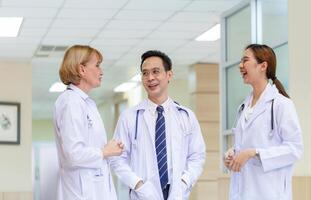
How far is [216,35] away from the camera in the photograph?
29.9ft

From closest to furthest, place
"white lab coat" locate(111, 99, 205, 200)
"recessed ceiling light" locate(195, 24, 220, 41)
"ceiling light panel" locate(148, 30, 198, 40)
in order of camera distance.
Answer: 1. "white lab coat" locate(111, 99, 205, 200)
2. "recessed ceiling light" locate(195, 24, 220, 41)
3. "ceiling light panel" locate(148, 30, 198, 40)

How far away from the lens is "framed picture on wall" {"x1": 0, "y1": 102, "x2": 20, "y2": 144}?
10.6 meters

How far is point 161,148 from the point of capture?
379cm

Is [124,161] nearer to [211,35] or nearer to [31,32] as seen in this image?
[31,32]

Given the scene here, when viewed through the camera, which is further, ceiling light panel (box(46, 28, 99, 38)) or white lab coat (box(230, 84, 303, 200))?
ceiling light panel (box(46, 28, 99, 38))

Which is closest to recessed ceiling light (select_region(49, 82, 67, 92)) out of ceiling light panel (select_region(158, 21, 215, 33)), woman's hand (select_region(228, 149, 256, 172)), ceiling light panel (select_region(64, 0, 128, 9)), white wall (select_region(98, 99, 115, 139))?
white wall (select_region(98, 99, 115, 139))

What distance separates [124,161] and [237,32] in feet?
14.0

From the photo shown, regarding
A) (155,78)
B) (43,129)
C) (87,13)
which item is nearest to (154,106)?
(155,78)

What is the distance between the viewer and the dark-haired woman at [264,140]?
3.42 meters

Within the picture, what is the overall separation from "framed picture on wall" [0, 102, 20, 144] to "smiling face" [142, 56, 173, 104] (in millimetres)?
A: 7044

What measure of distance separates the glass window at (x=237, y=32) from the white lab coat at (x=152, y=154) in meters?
3.67

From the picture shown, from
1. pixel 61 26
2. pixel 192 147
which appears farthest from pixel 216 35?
pixel 192 147

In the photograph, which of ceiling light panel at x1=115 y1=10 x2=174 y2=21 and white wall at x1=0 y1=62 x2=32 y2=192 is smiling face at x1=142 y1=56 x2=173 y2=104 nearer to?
ceiling light panel at x1=115 y1=10 x2=174 y2=21

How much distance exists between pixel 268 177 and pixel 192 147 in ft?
1.89
